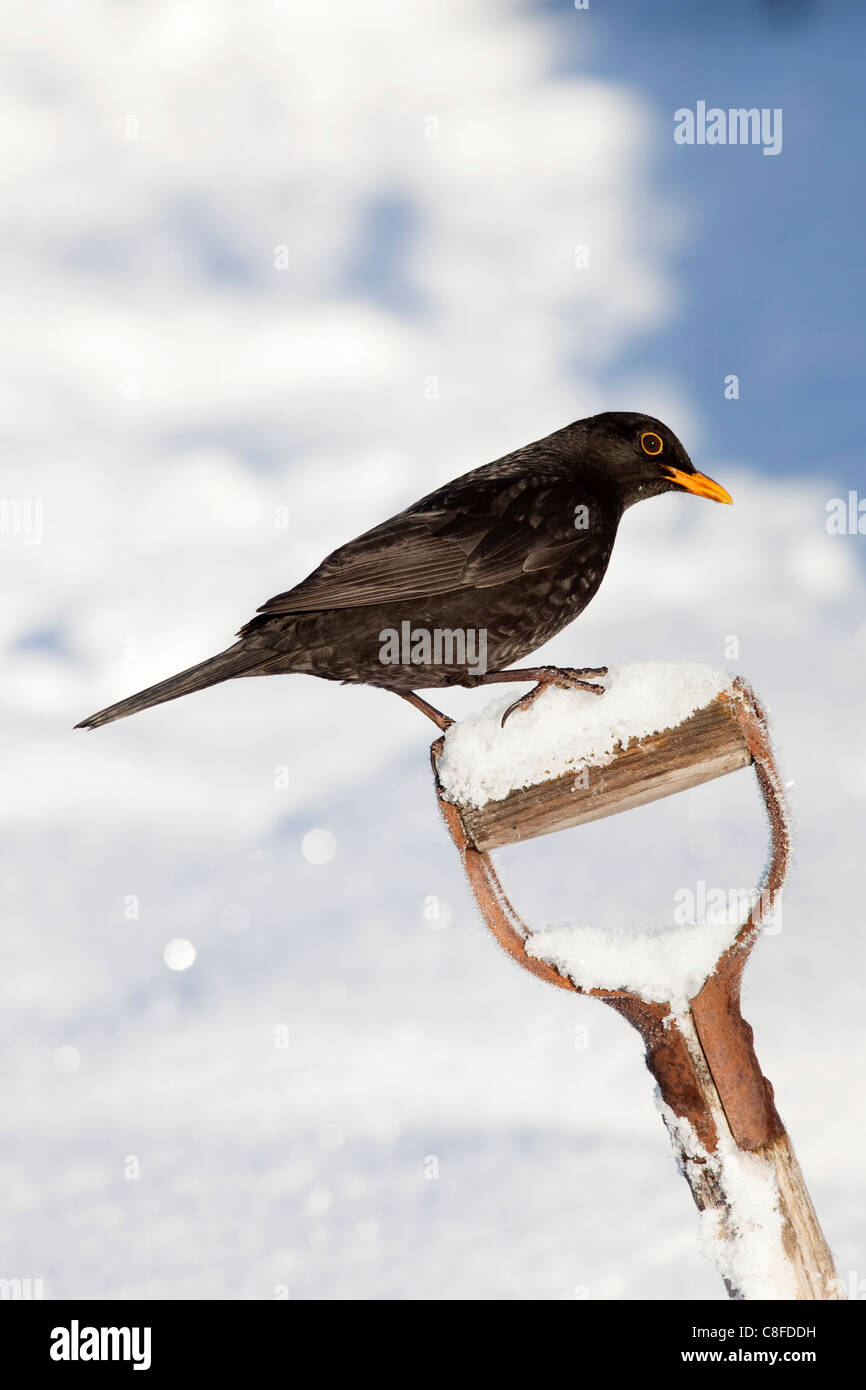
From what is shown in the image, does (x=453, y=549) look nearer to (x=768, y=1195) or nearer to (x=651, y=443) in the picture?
(x=651, y=443)

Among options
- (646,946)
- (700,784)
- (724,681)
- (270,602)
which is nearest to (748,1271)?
(646,946)

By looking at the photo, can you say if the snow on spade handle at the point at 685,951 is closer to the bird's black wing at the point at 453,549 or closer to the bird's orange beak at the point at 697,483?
the bird's black wing at the point at 453,549

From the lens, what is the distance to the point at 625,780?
3883 mm

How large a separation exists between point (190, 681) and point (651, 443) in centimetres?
254

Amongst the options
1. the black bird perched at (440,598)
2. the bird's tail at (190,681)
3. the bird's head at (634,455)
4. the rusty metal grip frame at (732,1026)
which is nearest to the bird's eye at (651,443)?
the bird's head at (634,455)

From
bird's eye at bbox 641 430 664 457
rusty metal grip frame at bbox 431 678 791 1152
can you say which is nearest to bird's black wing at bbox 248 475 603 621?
bird's eye at bbox 641 430 664 457

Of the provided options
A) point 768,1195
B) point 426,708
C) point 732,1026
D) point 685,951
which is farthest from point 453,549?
point 768,1195

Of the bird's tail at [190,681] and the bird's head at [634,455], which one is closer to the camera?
the bird's tail at [190,681]

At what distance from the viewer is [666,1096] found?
3799mm

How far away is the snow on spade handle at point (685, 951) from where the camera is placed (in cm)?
363

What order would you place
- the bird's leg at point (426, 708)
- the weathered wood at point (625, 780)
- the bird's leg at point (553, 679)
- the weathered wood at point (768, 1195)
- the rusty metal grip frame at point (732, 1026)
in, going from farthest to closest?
the bird's leg at point (426, 708), the bird's leg at point (553, 679), the weathered wood at point (625, 780), the rusty metal grip frame at point (732, 1026), the weathered wood at point (768, 1195)

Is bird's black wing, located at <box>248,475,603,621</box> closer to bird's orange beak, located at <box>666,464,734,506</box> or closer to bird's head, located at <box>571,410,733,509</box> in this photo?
bird's head, located at <box>571,410,733,509</box>

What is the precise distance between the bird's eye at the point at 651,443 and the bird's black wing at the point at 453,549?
0.57 metres

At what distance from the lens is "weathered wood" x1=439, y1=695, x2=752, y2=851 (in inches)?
150
